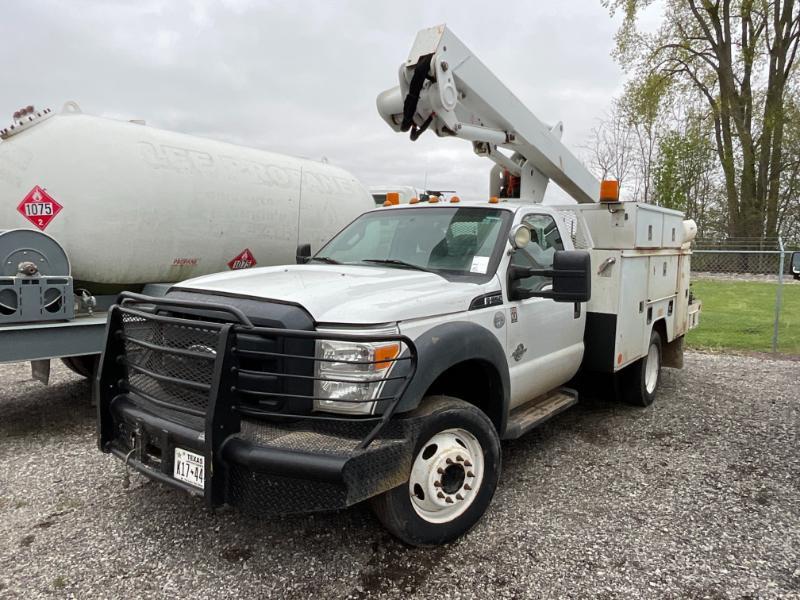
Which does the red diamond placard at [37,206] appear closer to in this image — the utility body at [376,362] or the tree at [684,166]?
the utility body at [376,362]

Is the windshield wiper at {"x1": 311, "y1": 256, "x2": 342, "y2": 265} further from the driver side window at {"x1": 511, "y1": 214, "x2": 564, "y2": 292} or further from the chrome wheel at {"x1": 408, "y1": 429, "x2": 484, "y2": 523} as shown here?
the chrome wheel at {"x1": 408, "y1": 429, "x2": 484, "y2": 523}

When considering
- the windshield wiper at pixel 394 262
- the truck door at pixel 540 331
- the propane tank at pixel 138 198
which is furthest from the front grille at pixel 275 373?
the propane tank at pixel 138 198

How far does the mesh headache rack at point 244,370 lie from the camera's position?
262 centimetres

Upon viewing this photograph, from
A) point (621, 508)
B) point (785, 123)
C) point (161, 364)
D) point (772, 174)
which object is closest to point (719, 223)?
point (772, 174)

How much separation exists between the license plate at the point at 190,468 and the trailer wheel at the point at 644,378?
454cm

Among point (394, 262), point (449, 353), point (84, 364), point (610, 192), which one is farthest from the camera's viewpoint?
point (84, 364)

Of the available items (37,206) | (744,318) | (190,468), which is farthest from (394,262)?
(744,318)

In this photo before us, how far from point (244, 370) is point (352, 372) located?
530mm

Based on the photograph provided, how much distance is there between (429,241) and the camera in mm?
4117

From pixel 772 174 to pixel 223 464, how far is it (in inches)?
1240

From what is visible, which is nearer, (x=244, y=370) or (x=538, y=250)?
(x=244, y=370)

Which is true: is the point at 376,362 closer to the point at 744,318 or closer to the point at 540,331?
the point at 540,331

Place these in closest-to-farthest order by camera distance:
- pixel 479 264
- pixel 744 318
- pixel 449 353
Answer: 1. pixel 449 353
2. pixel 479 264
3. pixel 744 318

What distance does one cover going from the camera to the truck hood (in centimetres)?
285
